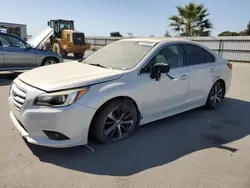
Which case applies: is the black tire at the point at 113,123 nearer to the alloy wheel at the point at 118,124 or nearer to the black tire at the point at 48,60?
the alloy wheel at the point at 118,124

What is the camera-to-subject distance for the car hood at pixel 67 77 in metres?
3.05

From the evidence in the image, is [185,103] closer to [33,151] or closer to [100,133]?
[100,133]

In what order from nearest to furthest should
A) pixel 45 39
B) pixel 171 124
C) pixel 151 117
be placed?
pixel 151 117, pixel 171 124, pixel 45 39

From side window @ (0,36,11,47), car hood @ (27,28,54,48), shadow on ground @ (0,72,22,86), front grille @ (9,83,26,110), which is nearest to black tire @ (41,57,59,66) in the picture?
shadow on ground @ (0,72,22,86)

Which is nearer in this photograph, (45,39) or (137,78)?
(137,78)

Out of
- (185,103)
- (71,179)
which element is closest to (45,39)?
(185,103)

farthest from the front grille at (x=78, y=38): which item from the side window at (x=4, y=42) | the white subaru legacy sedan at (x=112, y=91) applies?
the white subaru legacy sedan at (x=112, y=91)

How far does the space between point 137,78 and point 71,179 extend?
1710mm

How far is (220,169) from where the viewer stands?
300cm

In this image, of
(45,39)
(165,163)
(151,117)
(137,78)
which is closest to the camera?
(165,163)

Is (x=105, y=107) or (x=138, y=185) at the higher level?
(x=105, y=107)

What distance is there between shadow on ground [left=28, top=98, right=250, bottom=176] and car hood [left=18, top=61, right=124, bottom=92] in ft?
3.03

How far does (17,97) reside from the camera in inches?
126

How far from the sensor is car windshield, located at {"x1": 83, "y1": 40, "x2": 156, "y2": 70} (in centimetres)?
382
